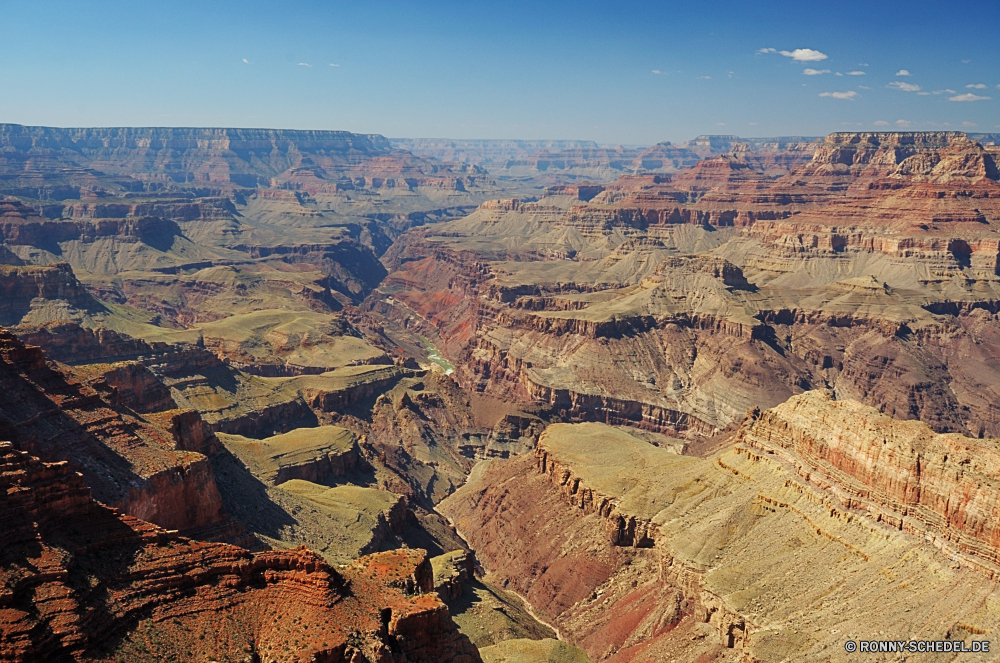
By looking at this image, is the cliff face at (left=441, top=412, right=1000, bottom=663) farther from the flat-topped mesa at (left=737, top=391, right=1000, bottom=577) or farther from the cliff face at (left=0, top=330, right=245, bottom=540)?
the cliff face at (left=0, top=330, right=245, bottom=540)

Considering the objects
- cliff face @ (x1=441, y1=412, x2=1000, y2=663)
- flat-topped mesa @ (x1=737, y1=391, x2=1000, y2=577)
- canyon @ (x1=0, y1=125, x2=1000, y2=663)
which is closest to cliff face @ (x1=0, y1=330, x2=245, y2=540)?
canyon @ (x1=0, y1=125, x2=1000, y2=663)

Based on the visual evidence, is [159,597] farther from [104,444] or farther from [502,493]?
[502,493]

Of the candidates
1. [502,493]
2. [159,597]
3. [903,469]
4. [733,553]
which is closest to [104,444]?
[159,597]

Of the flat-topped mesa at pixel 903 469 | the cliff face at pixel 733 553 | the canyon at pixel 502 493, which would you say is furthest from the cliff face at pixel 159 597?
the flat-topped mesa at pixel 903 469

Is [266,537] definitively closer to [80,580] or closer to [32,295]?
[80,580]

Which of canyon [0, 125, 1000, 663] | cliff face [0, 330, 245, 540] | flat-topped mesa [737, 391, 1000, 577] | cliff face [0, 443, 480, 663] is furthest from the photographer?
flat-topped mesa [737, 391, 1000, 577]

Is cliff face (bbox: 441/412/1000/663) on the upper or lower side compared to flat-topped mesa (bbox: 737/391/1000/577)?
lower

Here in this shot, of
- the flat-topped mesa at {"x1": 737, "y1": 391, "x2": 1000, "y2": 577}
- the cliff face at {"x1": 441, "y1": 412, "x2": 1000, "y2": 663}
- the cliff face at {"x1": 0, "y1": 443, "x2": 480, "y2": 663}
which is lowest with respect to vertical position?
the cliff face at {"x1": 441, "y1": 412, "x2": 1000, "y2": 663}
